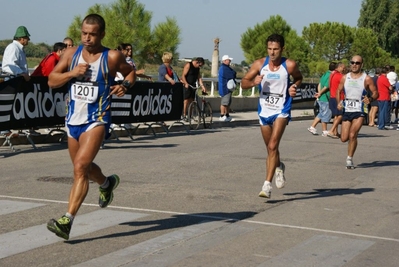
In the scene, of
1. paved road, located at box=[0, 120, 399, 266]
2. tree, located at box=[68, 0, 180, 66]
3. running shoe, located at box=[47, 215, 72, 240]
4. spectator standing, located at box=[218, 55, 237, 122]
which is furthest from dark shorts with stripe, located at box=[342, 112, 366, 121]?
tree, located at box=[68, 0, 180, 66]

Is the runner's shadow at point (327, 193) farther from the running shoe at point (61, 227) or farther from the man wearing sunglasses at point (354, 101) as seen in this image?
the running shoe at point (61, 227)

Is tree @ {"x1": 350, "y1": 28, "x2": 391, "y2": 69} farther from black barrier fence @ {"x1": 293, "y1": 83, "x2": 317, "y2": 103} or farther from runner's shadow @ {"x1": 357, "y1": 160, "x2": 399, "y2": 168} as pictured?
runner's shadow @ {"x1": 357, "y1": 160, "x2": 399, "y2": 168}

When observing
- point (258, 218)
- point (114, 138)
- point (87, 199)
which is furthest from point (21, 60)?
point (258, 218)

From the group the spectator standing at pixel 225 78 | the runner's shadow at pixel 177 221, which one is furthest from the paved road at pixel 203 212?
the spectator standing at pixel 225 78

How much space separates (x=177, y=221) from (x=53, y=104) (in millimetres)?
8039

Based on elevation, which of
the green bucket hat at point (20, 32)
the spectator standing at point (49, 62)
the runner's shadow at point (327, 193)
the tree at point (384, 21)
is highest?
the tree at point (384, 21)

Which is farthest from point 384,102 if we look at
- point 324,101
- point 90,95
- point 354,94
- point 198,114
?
point 90,95

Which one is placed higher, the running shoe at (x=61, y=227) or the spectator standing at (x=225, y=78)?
the spectator standing at (x=225, y=78)

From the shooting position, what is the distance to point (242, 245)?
736 cm

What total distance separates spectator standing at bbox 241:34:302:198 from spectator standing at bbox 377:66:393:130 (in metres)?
16.4

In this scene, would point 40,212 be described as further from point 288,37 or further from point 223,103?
point 288,37

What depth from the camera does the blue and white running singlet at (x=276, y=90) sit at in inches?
403

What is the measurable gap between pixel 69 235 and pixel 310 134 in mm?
14951

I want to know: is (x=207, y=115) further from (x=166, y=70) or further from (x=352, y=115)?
(x=352, y=115)
